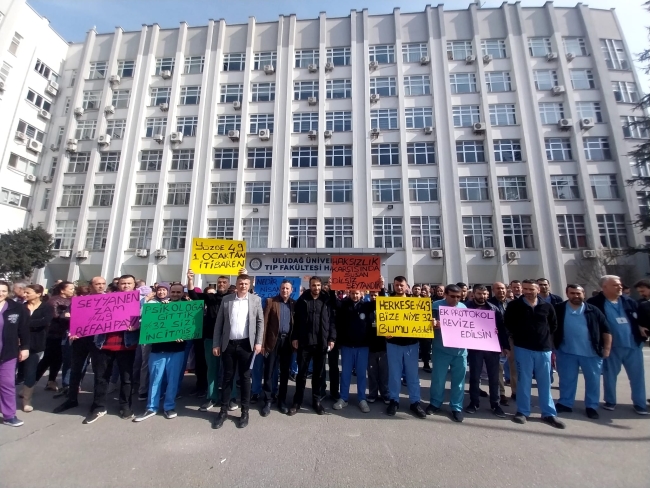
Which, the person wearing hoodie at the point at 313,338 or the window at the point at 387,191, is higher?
the window at the point at 387,191

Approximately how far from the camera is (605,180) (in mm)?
22125

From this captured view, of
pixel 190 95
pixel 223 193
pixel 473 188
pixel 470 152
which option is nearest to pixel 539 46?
pixel 470 152

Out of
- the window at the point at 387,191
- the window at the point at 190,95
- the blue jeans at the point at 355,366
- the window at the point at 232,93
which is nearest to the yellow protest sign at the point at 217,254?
the blue jeans at the point at 355,366

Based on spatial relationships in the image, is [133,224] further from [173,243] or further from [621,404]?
[621,404]

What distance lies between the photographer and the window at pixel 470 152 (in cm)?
2303

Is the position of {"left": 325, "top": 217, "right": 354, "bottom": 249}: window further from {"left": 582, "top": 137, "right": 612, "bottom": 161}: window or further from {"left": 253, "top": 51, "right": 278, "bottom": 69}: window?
{"left": 582, "top": 137, "right": 612, "bottom": 161}: window

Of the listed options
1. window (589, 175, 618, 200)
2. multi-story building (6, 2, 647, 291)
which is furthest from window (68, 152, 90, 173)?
window (589, 175, 618, 200)

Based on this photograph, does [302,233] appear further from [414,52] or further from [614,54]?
[614,54]

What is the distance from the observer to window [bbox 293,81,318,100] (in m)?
25.2

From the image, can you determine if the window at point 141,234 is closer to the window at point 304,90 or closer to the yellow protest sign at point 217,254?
the window at point 304,90

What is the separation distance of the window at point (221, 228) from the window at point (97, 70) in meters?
17.2

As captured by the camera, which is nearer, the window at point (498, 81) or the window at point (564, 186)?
the window at point (564, 186)

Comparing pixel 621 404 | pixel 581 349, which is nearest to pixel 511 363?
pixel 581 349

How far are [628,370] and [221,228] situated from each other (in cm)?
2247
